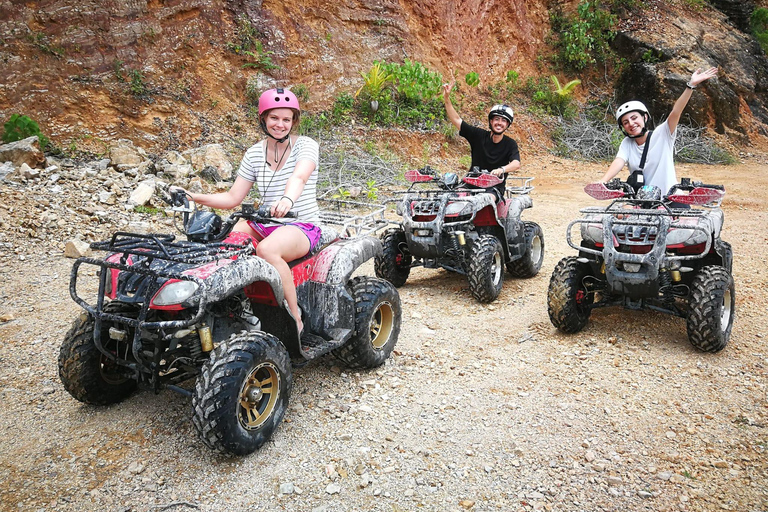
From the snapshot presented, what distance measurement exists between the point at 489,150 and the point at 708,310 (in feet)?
10.6

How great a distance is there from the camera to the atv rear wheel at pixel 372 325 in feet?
12.9

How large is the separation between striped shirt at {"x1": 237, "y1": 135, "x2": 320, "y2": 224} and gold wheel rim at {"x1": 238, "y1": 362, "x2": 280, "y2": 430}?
1062 mm

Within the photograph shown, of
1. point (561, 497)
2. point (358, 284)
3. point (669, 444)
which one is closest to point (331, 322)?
point (358, 284)

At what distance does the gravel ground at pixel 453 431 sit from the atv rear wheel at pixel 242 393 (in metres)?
0.19

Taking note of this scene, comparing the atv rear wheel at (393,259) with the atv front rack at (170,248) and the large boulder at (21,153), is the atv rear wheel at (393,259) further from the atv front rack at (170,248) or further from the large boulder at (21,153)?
the large boulder at (21,153)

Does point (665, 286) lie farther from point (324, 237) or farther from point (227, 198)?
point (227, 198)

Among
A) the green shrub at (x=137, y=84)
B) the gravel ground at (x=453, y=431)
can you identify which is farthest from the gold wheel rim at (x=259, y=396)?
the green shrub at (x=137, y=84)

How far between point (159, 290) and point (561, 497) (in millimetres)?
2266

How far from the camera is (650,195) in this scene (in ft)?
15.0

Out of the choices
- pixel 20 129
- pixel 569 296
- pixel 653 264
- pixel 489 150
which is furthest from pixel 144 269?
pixel 20 129

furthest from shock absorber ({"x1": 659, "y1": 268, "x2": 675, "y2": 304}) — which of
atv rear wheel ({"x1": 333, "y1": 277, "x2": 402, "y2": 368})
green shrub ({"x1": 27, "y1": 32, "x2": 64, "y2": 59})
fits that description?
green shrub ({"x1": 27, "y1": 32, "x2": 64, "y2": 59})

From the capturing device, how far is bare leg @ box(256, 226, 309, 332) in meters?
3.33

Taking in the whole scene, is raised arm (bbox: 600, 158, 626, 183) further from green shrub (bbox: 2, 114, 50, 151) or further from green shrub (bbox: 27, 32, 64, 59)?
green shrub (bbox: 27, 32, 64, 59)

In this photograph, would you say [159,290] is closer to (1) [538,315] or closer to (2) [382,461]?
(2) [382,461]
